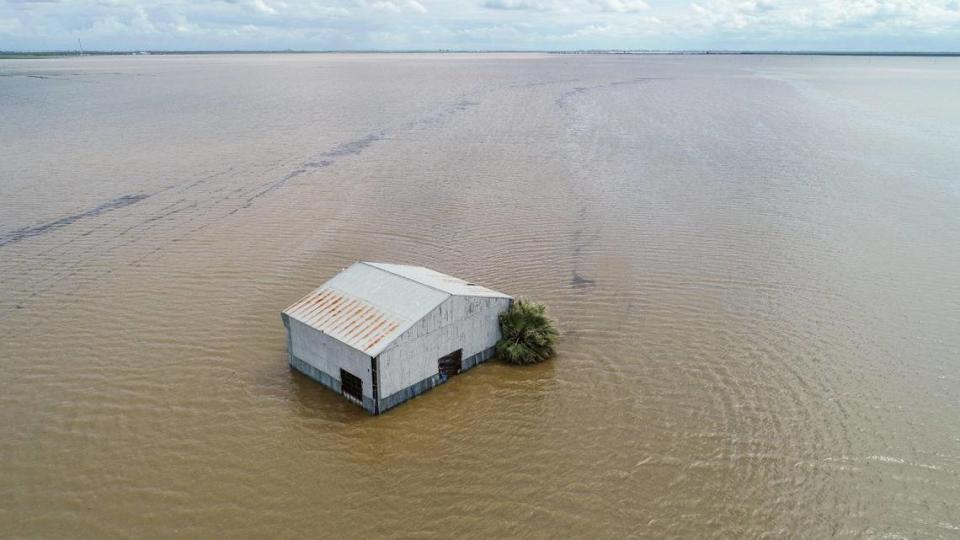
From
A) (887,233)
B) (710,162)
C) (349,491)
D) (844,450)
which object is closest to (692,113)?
(710,162)

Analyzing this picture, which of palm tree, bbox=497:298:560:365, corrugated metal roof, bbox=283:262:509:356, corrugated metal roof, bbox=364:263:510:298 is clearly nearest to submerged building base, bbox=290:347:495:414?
palm tree, bbox=497:298:560:365

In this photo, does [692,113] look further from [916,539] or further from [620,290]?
[916,539]

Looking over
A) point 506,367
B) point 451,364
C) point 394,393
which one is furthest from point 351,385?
point 506,367

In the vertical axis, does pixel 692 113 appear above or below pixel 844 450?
above

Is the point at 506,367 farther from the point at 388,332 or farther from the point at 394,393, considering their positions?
the point at 388,332

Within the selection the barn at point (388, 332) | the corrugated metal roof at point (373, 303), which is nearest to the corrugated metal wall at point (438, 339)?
the barn at point (388, 332)
